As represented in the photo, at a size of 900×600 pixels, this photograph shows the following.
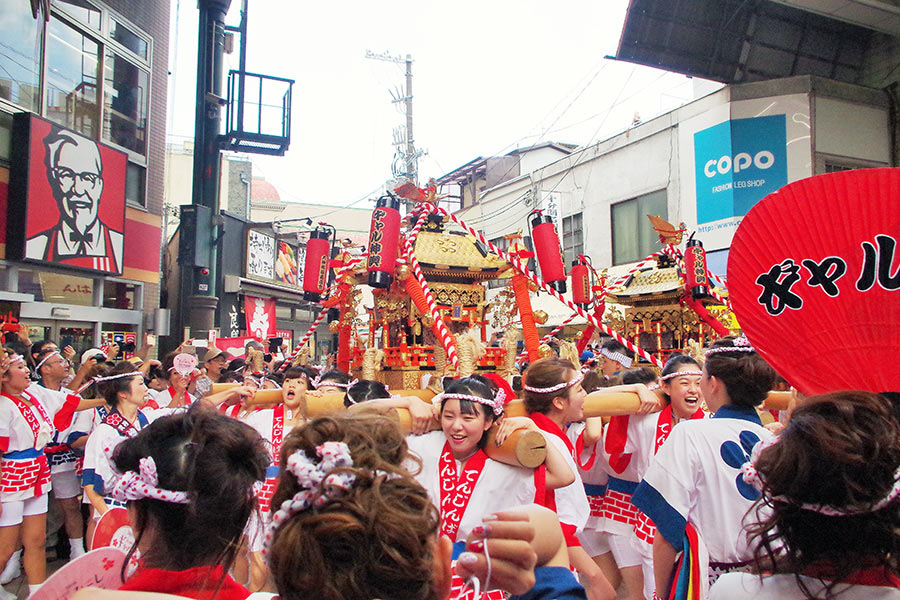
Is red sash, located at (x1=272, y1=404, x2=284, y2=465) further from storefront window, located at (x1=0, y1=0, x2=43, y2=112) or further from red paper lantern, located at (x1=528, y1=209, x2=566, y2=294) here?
storefront window, located at (x1=0, y1=0, x2=43, y2=112)

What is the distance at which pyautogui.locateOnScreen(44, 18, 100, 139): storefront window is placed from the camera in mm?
9773

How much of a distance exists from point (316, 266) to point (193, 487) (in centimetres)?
607

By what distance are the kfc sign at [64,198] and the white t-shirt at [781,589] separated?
33.5ft

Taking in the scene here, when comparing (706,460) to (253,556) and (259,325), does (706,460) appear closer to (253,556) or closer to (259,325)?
(253,556)

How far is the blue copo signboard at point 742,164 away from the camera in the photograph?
12867 millimetres

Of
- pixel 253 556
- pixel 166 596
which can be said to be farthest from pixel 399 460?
pixel 253 556

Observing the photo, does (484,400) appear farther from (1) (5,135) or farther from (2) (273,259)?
(2) (273,259)

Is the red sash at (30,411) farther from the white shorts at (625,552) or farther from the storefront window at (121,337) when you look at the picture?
the storefront window at (121,337)

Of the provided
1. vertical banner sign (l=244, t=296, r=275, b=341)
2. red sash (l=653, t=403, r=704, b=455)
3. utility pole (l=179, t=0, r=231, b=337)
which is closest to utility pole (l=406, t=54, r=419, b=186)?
vertical banner sign (l=244, t=296, r=275, b=341)

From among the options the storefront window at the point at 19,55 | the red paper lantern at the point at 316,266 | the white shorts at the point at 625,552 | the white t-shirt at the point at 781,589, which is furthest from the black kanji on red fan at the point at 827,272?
the storefront window at the point at 19,55

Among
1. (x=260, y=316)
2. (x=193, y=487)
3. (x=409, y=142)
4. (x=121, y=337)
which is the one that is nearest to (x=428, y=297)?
(x=193, y=487)

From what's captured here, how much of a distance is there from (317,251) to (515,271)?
2476mm

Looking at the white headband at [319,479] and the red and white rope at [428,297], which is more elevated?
the red and white rope at [428,297]

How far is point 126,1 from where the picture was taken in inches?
445
